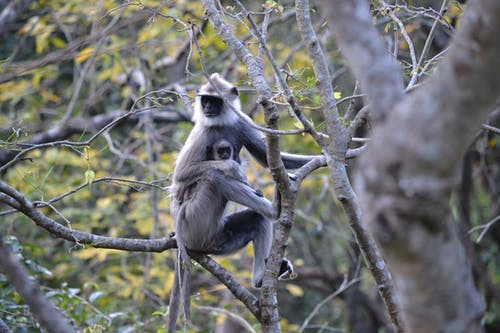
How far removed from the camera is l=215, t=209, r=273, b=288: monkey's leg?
560 cm

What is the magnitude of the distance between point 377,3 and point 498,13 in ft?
9.52

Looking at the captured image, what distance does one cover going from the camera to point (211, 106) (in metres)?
5.98

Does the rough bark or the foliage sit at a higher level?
the rough bark

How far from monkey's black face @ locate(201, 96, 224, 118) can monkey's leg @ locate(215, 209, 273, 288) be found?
0.92 metres

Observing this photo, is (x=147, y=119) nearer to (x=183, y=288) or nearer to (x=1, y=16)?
(x=1, y=16)

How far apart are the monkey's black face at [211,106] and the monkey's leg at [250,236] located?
0.92 metres

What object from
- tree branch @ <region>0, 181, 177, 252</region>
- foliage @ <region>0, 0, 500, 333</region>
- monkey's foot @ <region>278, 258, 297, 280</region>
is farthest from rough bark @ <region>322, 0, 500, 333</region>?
foliage @ <region>0, 0, 500, 333</region>

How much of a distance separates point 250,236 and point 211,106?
122cm

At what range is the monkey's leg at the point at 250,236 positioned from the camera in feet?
18.4

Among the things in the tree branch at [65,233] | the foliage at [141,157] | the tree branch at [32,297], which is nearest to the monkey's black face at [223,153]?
the foliage at [141,157]

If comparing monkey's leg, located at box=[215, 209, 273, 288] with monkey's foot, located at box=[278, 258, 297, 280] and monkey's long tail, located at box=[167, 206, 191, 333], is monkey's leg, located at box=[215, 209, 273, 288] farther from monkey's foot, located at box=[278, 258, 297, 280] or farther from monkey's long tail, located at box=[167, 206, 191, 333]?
monkey's long tail, located at box=[167, 206, 191, 333]

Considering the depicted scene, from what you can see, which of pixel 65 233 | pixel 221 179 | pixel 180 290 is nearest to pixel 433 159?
pixel 65 233

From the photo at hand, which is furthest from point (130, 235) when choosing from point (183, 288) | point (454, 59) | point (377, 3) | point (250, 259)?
point (454, 59)

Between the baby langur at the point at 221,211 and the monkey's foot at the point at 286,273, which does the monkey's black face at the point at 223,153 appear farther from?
the monkey's foot at the point at 286,273
